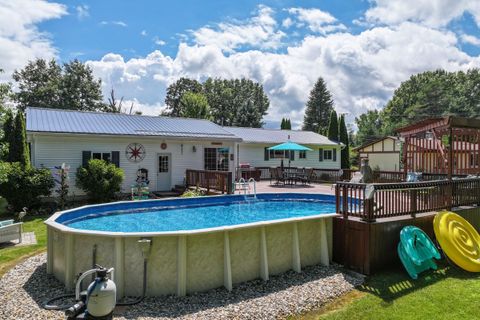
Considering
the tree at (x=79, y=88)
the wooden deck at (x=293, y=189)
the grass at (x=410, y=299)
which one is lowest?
the grass at (x=410, y=299)

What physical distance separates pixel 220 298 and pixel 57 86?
39059mm

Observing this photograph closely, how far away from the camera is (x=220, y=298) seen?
15.9ft

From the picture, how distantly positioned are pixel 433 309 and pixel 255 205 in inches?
278

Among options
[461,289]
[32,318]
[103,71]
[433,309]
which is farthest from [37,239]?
[103,71]

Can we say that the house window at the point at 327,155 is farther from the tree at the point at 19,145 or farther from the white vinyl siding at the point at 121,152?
the tree at the point at 19,145

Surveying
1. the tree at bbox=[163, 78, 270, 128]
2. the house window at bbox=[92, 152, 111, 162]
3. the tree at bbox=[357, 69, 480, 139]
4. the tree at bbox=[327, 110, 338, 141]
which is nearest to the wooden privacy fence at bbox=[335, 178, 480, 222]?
the house window at bbox=[92, 152, 111, 162]

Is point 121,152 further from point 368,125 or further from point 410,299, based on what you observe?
point 368,125

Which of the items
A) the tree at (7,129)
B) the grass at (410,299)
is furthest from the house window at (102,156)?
the grass at (410,299)

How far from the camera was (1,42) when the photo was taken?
539 inches

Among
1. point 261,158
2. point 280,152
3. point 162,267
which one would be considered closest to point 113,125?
point 261,158

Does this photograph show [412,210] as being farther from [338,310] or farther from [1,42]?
[1,42]

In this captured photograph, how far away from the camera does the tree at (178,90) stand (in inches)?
1922

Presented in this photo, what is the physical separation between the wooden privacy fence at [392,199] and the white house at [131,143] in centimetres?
959

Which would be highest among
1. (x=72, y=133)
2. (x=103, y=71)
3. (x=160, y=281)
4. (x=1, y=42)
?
(x=103, y=71)
